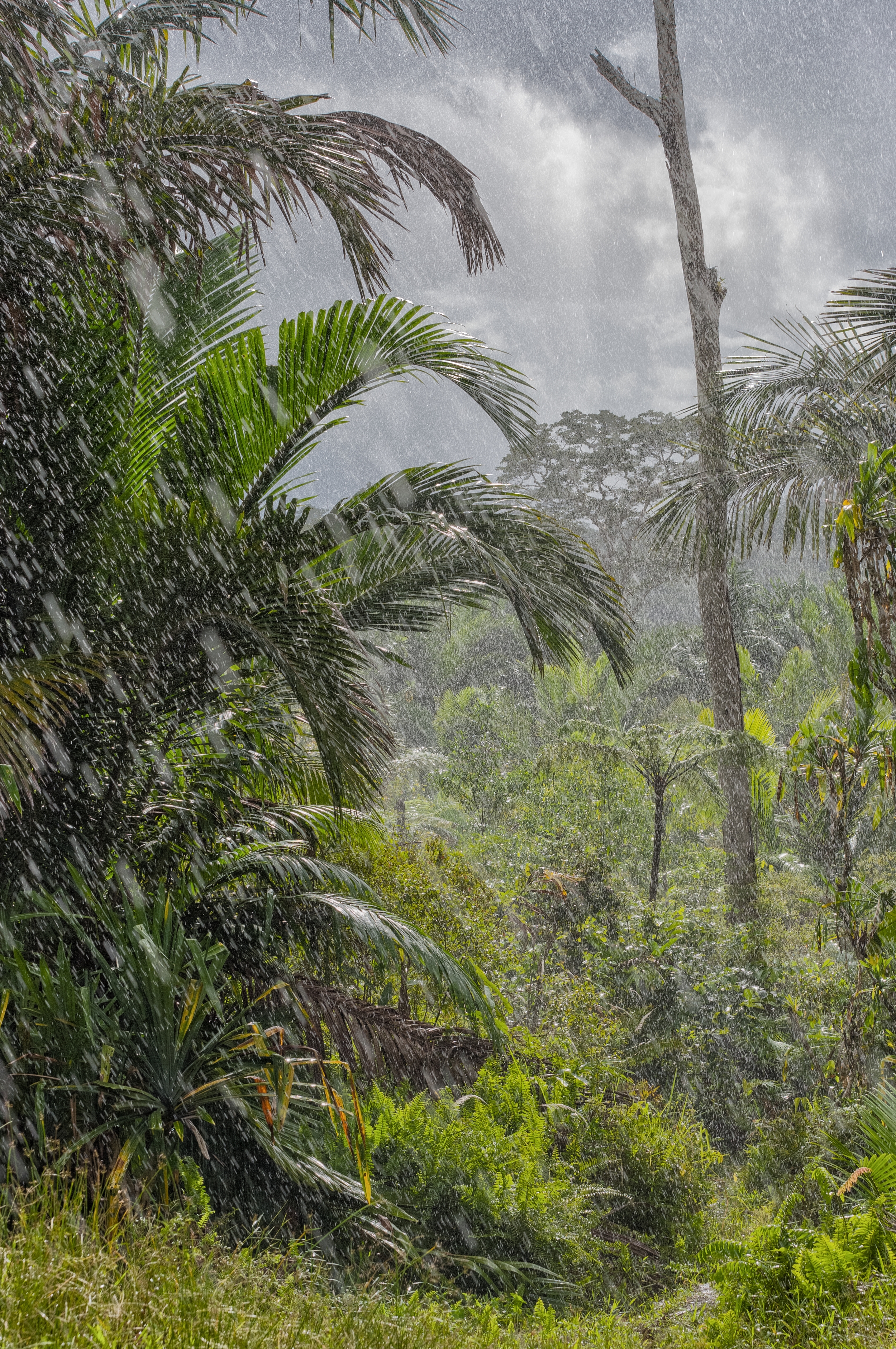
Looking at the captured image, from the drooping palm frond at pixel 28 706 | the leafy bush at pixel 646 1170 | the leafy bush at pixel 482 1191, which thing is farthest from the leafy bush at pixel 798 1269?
the drooping palm frond at pixel 28 706

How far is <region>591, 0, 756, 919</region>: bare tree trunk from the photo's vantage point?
9.34 m

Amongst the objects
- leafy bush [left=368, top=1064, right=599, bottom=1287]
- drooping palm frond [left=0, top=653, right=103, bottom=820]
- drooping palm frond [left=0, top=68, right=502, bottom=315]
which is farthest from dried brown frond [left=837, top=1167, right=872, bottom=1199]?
drooping palm frond [left=0, top=68, right=502, bottom=315]

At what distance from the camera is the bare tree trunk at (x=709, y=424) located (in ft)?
30.6

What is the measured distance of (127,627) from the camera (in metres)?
3.45

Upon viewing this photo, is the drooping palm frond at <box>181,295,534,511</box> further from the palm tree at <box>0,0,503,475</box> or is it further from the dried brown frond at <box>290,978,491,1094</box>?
the dried brown frond at <box>290,978,491,1094</box>

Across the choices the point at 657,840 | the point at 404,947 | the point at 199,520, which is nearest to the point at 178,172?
the point at 199,520

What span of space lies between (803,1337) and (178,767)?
318 cm

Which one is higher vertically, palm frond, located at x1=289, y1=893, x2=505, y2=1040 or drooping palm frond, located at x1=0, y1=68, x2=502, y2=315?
drooping palm frond, located at x1=0, y1=68, x2=502, y2=315

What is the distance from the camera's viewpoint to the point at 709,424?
868 centimetres

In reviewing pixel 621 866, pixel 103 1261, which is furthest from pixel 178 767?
pixel 621 866

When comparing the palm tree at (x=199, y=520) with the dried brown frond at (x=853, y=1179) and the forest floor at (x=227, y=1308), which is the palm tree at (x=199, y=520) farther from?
the dried brown frond at (x=853, y=1179)

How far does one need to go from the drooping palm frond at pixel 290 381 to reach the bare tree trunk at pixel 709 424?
574 cm

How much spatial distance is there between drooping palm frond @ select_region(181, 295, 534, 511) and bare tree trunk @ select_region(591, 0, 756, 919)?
18.8 ft

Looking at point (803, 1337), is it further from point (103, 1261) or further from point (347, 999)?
point (103, 1261)
